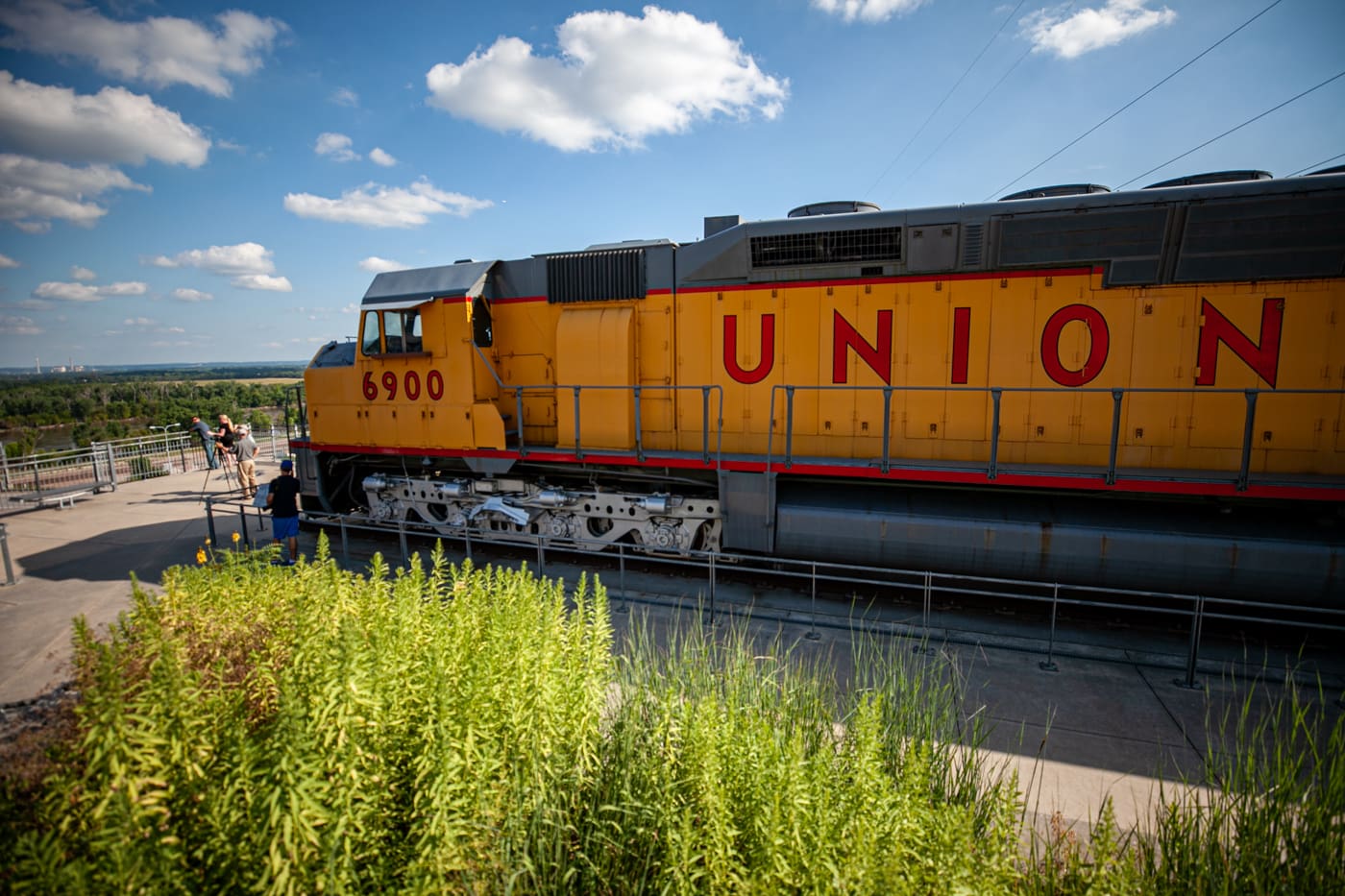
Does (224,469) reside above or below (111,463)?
below

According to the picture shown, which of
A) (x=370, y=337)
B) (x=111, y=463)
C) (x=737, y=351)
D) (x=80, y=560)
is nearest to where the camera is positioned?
(x=737, y=351)

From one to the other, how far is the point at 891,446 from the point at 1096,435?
2084 mm

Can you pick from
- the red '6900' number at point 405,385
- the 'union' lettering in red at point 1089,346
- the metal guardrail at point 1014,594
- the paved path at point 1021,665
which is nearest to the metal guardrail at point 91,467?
the paved path at point 1021,665

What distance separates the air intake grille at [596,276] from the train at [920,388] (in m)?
0.03

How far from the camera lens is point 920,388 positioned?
6.69m

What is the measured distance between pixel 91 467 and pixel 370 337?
1160 centimetres

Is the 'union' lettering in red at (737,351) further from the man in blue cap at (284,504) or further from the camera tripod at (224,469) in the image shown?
the camera tripod at (224,469)

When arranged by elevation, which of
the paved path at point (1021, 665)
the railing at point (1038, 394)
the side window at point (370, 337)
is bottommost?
the paved path at point (1021, 665)

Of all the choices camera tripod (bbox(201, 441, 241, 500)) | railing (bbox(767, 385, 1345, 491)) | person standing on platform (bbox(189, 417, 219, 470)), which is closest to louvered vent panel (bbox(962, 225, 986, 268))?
railing (bbox(767, 385, 1345, 491))

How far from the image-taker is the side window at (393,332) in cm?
931

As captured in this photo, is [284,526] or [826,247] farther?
[284,526]

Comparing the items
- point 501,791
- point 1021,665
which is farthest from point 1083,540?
point 501,791

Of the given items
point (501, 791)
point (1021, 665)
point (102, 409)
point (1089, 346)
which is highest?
point (1089, 346)

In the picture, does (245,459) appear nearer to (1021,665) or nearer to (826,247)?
(826,247)
